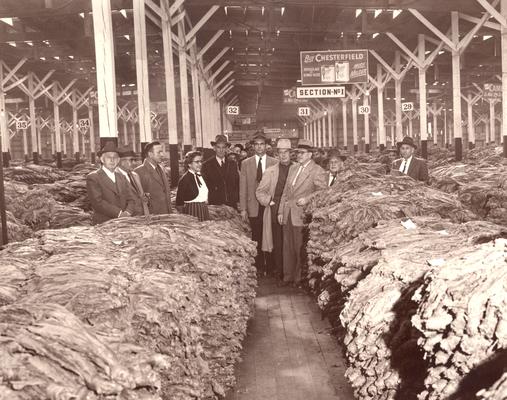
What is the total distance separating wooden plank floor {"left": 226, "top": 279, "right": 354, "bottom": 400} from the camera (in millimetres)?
4805

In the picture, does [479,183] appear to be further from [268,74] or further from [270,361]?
[268,74]

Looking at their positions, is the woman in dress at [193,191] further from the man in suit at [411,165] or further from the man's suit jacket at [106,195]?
the man in suit at [411,165]

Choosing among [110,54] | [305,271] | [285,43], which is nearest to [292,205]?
[305,271]

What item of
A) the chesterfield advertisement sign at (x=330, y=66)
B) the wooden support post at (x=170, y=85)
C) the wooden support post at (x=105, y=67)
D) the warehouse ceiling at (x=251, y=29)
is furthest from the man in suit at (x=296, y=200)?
the chesterfield advertisement sign at (x=330, y=66)

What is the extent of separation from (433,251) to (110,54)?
5.35 m

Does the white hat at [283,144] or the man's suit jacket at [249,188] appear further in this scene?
the man's suit jacket at [249,188]

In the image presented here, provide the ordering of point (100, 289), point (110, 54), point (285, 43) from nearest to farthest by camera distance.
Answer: point (100, 289)
point (110, 54)
point (285, 43)

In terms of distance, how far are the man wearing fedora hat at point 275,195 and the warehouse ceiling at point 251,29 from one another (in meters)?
7.16

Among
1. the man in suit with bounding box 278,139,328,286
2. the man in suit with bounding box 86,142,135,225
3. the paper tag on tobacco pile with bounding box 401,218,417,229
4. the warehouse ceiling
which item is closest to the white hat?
the man in suit with bounding box 278,139,328,286

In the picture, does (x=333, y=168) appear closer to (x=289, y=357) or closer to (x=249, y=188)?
(x=249, y=188)

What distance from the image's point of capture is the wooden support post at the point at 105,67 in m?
7.86

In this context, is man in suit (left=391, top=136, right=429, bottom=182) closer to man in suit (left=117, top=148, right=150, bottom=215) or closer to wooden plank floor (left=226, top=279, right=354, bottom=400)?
wooden plank floor (left=226, top=279, right=354, bottom=400)

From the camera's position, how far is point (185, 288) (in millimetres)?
3512

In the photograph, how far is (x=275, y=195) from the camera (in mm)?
8664
